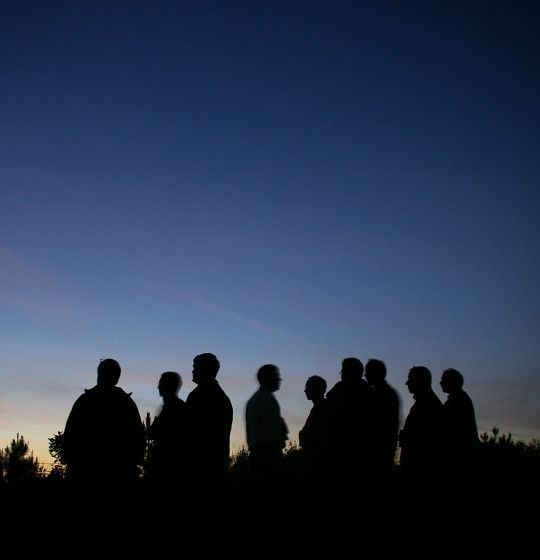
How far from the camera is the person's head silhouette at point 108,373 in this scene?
5.38m

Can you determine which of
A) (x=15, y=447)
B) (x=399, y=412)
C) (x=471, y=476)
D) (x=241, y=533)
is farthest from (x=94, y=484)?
(x=15, y=447)

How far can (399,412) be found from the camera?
20.8ft

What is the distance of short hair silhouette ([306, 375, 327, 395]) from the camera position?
23.4 feet

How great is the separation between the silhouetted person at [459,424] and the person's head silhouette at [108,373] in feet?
12.3

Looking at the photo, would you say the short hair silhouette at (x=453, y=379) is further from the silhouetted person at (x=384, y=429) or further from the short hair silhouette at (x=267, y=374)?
the short hair silhouette at (x=267, y=374)

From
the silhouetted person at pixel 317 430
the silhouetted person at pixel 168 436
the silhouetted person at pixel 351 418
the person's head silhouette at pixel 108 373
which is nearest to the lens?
the person's head silhouette at pixel 108 373

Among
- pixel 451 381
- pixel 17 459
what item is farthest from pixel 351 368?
pixel 17 459

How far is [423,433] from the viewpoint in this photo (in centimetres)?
594

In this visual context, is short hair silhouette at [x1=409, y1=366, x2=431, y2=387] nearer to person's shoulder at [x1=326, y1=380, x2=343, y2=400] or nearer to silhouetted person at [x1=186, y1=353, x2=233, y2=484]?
person's shoulder at [x1=326, y1=380, x2=343, y2=400]

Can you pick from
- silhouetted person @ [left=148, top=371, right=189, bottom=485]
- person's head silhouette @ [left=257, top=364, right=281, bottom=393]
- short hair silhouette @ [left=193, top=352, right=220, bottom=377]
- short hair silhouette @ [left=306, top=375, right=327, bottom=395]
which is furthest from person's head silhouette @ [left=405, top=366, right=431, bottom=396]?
silhouetted person @ [left=148, top=371, right=189, bottom=485]

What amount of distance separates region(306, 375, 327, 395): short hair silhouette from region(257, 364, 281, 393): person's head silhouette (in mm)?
418

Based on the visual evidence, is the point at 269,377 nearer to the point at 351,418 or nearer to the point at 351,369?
the point at 351,369

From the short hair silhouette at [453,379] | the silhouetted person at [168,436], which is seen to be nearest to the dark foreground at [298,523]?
the silhouetted person at [168,436]

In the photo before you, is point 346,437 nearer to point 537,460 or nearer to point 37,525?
point 37,525
